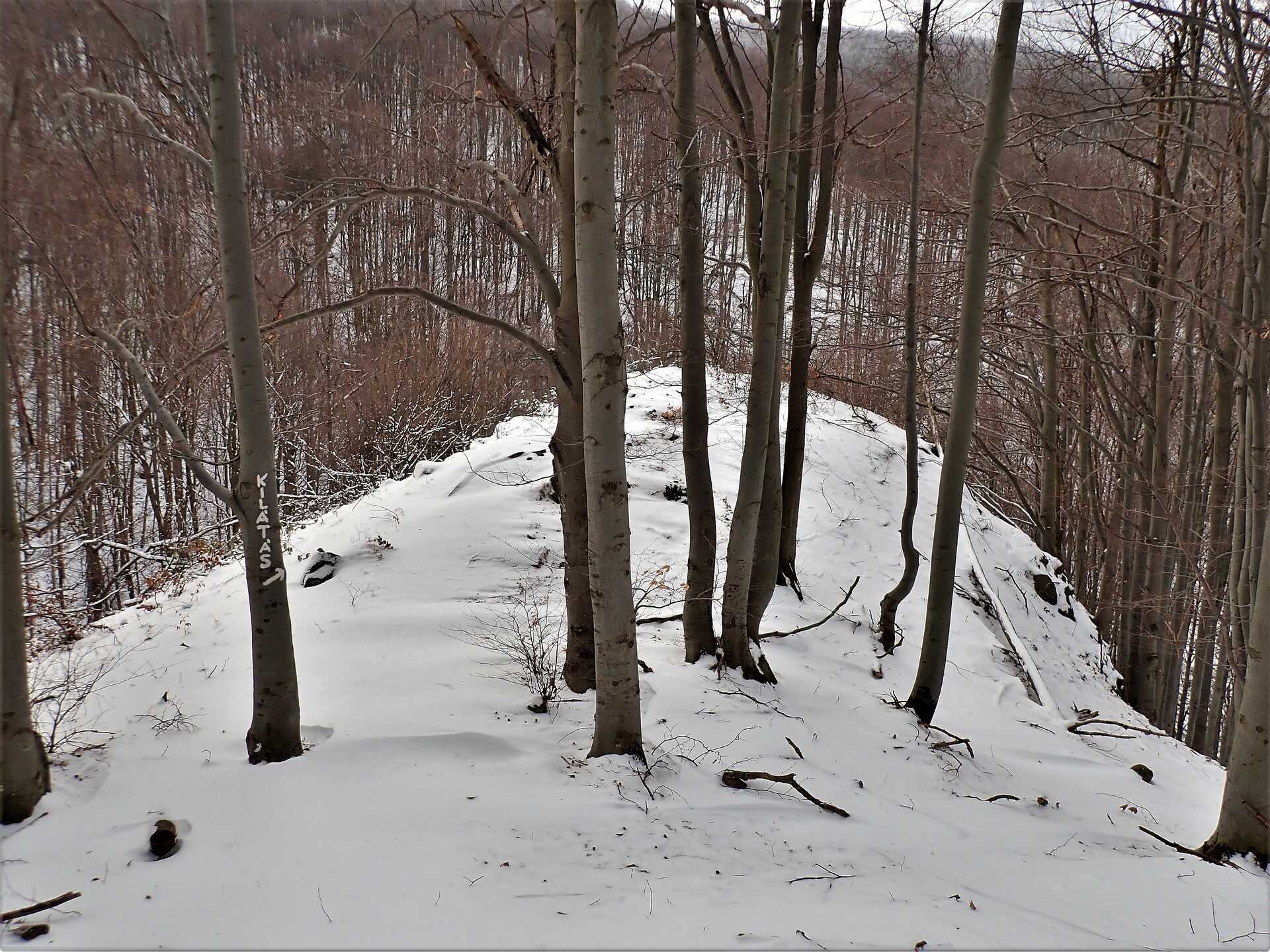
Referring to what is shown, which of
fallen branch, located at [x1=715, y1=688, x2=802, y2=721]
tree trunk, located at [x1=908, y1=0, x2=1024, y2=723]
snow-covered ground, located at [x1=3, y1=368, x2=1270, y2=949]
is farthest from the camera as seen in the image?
fallen branch, located at [x1=715, y1=688, x2=802, y2=721]

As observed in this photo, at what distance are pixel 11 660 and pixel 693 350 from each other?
3927 mm

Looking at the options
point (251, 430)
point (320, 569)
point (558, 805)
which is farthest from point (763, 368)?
point (320, 569)

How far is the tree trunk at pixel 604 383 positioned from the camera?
312 cm

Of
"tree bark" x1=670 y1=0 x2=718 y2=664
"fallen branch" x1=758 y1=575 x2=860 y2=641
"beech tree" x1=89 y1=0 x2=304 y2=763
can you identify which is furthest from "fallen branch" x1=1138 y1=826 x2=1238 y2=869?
"beech tree" x1=89 y1=0 x2=304 y2=763

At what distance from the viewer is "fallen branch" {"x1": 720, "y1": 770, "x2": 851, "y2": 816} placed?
377 cm

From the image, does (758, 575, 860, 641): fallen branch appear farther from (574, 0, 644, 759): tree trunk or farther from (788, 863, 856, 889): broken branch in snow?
(788, 863, 856, 889): broken branch in snow

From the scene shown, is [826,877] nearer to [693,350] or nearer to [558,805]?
[558,805]

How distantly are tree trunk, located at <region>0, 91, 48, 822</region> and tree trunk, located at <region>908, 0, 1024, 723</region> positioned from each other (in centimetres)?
514

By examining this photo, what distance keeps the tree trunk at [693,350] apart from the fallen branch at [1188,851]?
2.80 metres

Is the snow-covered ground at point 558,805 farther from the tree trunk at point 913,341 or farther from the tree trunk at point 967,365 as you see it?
the tree trunk at point 913,341

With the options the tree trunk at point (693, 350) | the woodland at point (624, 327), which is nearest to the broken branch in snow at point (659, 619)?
the woodland at point (624, 327)

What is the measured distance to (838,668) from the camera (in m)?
6.06

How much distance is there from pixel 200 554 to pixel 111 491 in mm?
4815

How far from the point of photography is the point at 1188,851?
398 centimetres
